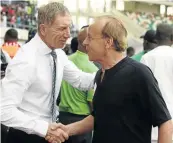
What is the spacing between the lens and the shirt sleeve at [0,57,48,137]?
2764mm

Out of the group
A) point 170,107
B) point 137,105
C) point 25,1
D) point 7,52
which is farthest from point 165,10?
point 137,105

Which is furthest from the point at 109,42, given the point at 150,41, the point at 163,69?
the point at 150,41

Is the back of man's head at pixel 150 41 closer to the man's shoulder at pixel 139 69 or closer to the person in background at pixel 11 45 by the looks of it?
the person in background at pixel 11 45

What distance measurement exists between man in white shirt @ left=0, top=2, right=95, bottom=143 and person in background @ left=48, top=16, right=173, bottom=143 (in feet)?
1.35

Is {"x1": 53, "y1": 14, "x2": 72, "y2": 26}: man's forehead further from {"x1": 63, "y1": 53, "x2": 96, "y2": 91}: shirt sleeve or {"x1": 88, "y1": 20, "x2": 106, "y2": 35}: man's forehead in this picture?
{"x1": 63, "y1": 53, "x2": 96, "y2": 91}: shirt sleeve

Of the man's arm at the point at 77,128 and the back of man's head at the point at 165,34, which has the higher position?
the back of man's head at the point at 165,34

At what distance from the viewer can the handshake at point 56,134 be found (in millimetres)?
2857

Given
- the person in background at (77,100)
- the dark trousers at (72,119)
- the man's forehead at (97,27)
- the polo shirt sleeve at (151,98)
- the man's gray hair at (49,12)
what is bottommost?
the dark trousers at (72,119)

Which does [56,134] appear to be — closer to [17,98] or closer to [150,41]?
[17,98]

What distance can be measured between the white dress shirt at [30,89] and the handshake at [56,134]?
40mm

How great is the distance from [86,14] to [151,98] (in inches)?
910

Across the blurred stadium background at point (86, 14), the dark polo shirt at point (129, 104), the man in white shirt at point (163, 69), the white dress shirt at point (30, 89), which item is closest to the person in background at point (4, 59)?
the man in white shirt at point (163, 69)

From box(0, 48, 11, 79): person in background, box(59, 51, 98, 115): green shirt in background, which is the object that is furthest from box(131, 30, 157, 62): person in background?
box(0, 48, 11, 79): person in background

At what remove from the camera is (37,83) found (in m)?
2.87
